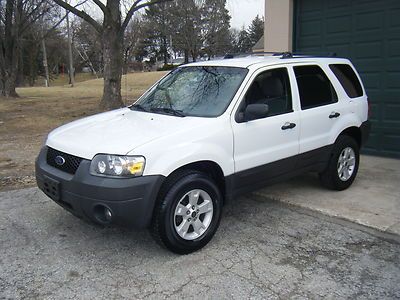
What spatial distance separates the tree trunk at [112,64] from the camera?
13461 mm

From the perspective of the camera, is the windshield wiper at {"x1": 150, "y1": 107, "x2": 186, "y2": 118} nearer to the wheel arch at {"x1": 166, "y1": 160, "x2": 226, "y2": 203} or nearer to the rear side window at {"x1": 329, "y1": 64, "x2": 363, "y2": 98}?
the wheel arch at {"x1": 166, "y1": 160, "x2": 226, "y2": 203}

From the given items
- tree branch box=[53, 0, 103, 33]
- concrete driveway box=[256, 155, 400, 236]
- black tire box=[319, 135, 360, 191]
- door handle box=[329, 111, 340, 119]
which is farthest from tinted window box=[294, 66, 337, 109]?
tree branch box=[53, 0, 103, 33]

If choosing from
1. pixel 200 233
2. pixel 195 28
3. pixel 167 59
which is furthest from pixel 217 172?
Result: pixel 167 59

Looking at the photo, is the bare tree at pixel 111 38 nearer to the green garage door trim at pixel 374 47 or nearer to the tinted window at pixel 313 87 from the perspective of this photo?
the green garage door trim at pixel 374 47

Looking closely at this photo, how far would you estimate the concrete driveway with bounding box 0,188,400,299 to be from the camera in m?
3.33

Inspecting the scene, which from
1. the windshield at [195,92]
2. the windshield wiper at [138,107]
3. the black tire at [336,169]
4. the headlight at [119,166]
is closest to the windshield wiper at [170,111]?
the windshield at [195,92]

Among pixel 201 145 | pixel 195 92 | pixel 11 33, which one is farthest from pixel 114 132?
pixel 11 33

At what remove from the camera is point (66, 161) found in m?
3.90

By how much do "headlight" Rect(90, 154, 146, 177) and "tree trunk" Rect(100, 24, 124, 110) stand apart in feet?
35.0

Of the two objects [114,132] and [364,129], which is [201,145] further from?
[364,129]

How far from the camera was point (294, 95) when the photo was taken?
4902 millimetres

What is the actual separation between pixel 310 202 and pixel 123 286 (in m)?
2.79

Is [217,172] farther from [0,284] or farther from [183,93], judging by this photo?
[0,284]

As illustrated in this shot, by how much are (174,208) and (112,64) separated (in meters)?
10.8
